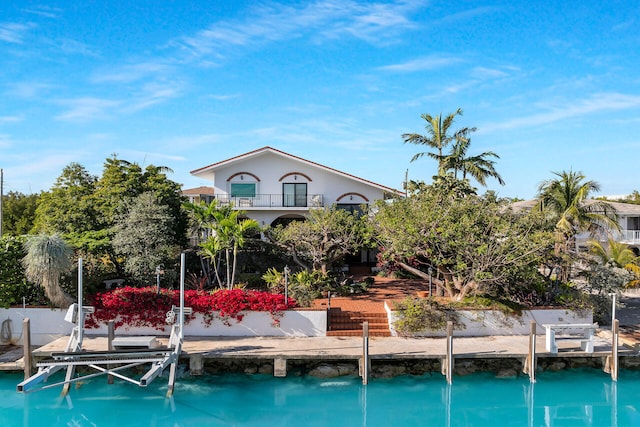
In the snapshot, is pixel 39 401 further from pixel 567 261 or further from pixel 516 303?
pixel 567 261

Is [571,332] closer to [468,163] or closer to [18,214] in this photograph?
[468,163]

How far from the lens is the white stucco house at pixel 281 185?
3042 cm

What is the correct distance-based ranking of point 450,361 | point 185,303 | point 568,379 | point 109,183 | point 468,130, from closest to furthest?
1. point 450,361
2. point 568,379
3. point 185,303
4. point 109,183
5. point 468,130

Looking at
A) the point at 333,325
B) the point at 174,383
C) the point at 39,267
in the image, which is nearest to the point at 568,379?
the point at 333,325

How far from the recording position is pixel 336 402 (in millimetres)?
15438

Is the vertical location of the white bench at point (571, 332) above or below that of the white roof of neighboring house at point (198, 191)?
below

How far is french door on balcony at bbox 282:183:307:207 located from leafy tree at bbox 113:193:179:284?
9616mm

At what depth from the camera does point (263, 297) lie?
1831cm

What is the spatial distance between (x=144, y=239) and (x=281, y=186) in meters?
11.4

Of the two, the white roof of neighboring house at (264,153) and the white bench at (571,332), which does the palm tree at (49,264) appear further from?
the white bench at (571,332)

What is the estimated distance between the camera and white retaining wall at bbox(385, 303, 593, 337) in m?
18.3

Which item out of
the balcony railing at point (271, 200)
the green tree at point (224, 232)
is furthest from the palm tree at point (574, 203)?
the green tree at point (224, 232)

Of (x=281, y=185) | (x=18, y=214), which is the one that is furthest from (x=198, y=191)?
(x=281, y=185)

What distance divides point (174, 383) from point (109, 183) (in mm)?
15187
